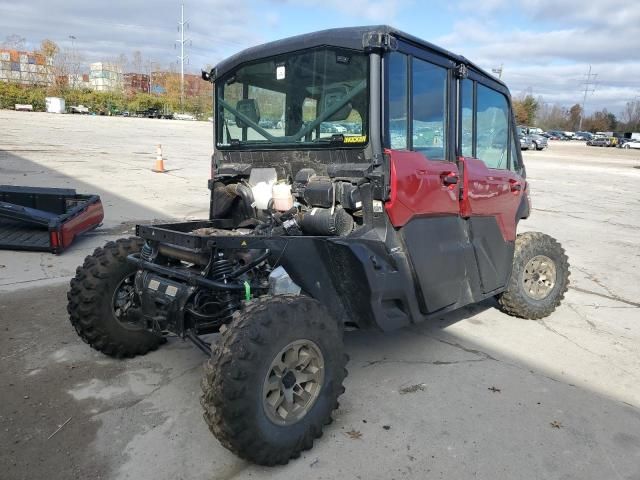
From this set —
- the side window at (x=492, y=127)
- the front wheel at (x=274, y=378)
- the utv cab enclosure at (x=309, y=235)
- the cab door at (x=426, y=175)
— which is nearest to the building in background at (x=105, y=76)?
the side window at (x=492, y=127)

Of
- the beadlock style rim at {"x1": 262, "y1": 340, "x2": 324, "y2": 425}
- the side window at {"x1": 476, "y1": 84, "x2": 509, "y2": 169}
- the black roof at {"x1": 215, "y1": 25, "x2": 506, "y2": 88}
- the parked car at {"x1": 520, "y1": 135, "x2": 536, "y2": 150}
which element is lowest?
the beadlock style rim at {"x1": 262, "y1": 340, "x2": 324, "y2": 425}

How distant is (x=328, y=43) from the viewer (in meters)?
3.42

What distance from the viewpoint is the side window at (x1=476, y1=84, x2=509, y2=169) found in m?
4.36

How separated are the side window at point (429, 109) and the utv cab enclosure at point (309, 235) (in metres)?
0.01

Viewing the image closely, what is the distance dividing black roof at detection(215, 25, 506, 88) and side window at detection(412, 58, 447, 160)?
0.15m

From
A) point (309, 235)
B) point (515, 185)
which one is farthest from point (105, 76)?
point (309, 235)

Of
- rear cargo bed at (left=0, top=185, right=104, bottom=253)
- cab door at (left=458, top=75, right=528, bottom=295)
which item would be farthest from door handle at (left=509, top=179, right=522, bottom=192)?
rear cargo bed at (left=0, top=185, right=104, bottom=253)

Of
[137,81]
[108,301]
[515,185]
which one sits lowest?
[108,301]

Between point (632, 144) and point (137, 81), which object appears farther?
point (137, 81)

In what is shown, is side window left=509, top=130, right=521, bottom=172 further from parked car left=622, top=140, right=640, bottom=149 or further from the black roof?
parked car left=622, top=140, right=640, bottom=149

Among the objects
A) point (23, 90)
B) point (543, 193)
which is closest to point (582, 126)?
point (23, 90)

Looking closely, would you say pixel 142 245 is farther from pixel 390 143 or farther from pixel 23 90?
pixel 23 90

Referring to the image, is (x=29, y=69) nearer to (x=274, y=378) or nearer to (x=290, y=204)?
(x=290, y=204)

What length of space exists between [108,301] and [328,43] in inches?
92.1
